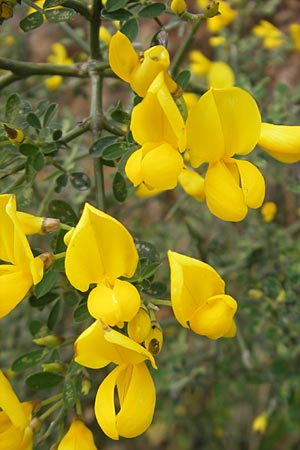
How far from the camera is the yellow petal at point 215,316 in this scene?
88 cm

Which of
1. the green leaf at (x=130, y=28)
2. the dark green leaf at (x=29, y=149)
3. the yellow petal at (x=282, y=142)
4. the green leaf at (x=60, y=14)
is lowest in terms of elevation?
the dark green leaf at (x=29, y=149)

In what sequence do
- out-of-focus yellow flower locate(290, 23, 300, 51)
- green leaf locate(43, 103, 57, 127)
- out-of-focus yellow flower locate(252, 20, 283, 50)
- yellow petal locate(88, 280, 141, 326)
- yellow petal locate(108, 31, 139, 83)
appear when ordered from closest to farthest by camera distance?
yellow petal locate(88, 280, 141, 326), yellow petal locate(108, 31, 139, 83), green leaf locate(43, 103, 57, 127), out-of-focus yellow flower locate(290, 23, 300, 51), out-of-focus yellow flower locate(252, 20, 283, 50)

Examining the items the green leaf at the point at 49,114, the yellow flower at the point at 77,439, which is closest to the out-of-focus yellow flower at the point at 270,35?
the green leaf at the point at 49,114

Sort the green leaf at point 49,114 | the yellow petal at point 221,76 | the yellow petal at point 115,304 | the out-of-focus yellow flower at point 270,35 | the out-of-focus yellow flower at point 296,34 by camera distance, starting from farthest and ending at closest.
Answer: the out-of-focus yellow flower at point 270,35 → the out-of-focus yellow flower at point 296,34 → the yellow petal at point 221,76 → the green leaf at point 49,114 → the yellow petal at point 115,304

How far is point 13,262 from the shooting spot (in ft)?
3.05

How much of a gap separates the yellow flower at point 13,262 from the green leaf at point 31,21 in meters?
0.28

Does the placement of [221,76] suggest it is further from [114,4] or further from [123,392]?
[123,392]

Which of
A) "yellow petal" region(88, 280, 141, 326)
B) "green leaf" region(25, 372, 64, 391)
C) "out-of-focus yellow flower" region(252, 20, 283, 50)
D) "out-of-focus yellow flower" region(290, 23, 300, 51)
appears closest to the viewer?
"yellow petal" region(88, 280, 141, 326)

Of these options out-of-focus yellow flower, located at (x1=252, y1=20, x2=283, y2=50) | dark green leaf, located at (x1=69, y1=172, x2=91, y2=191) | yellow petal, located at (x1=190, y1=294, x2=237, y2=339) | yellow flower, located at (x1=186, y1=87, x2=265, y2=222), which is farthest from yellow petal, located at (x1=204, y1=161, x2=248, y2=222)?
out-of-focus yellow flower, located at (x1=252, y1=20, x2=283, y2=50)

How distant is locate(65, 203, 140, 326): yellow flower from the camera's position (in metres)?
0.83

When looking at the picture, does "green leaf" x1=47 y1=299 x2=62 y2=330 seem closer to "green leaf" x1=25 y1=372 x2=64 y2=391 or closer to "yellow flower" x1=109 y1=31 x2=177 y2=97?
"green leaf" x1=25 y1=372 x2=64 y2=391

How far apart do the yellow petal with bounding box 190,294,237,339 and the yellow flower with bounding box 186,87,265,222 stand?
0.35ft

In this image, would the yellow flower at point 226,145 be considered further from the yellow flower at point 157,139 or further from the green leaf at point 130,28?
the green leaf at point 130,28

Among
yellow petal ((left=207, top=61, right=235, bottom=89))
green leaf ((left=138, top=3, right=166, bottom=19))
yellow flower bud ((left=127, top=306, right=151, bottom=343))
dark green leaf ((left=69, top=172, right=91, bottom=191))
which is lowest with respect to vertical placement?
yellow petal ((left=207, top=61, right=235, bottom=89))
